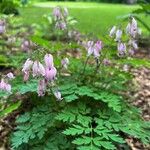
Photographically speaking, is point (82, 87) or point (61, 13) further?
point (61, 13)

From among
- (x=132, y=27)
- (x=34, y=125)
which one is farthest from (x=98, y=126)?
(x=132, y=27)

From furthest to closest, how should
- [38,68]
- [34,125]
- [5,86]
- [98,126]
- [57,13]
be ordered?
[57,13] < [5,86] < [34,125] < [98,126] < [38,68]

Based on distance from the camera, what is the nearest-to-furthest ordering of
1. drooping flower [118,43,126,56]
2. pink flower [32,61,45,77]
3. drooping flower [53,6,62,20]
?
pink flower [32,61,45,77], drooping flower [118,43,126,56], drooping flower [53,6,62,20]

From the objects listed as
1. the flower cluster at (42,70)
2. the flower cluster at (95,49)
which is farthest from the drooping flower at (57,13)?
the flower cluster at (42,70)

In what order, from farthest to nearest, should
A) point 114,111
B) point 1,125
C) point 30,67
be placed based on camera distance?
point 1,125
point 114,111
point 30,67

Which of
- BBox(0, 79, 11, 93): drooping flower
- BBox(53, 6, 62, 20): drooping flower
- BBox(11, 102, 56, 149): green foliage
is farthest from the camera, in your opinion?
BBox(53, 6, 62, 20): drooping flower

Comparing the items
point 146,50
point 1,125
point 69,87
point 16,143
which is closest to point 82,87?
point 69,87

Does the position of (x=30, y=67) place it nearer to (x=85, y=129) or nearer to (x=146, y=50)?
(x=85, y=129)

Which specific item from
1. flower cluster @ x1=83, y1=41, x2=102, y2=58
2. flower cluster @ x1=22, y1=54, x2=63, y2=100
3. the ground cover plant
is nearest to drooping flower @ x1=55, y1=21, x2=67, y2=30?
the ground cover plant

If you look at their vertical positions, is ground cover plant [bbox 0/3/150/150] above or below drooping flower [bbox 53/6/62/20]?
below

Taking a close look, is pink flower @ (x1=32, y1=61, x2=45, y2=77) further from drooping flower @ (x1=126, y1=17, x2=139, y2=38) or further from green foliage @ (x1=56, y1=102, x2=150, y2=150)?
drooping flower @ (x1=126, y1=17, x2=139, y2=38)

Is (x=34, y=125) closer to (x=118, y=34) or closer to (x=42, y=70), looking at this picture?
(x=42, y=70)
